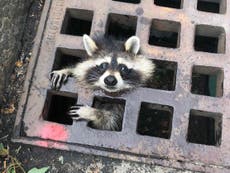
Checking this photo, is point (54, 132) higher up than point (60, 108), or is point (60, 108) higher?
point (60, 108)

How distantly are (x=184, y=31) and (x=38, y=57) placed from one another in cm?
77

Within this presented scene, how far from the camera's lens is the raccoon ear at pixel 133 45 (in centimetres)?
211

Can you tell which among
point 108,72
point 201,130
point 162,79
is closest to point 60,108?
point 108,72

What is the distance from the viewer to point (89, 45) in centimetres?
216

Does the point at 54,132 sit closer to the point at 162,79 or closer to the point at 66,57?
the point at 66,57

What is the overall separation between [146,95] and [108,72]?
25 centimetres

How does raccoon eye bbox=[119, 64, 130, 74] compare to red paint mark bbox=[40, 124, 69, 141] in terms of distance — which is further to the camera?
raccoon eye bbox=[119, 64, 130, 74]

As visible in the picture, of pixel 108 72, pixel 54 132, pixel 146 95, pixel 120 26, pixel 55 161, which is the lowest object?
pixel 55 161

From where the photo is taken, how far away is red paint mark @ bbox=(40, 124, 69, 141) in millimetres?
1950

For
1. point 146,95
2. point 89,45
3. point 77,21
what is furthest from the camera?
point 77,21

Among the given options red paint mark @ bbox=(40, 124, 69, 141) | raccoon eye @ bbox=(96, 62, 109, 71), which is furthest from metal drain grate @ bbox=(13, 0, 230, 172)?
raccoon eye @ bbox=(96, 62, 109, 71)

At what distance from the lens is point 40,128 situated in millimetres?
1969

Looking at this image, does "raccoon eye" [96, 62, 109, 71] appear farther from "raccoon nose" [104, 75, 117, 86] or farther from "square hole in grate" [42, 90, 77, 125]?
"square hole in grate" [42, 90, 77, 125]

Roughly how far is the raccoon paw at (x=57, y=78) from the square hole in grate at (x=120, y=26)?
0.34 metres
